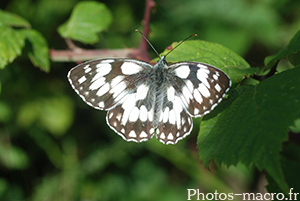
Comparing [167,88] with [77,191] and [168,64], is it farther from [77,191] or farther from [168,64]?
[77,191]

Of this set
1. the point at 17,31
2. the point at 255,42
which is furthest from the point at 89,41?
the point at 255,42

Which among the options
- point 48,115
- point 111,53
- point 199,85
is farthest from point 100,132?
point 199,85

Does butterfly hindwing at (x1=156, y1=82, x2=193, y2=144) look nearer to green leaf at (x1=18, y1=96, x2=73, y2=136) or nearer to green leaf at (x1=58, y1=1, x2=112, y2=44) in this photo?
green leaf at (x1=58, y1=1, x2=112, y2=44)

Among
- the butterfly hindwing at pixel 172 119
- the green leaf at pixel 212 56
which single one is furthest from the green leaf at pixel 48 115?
the green leaf at pixel 212 56

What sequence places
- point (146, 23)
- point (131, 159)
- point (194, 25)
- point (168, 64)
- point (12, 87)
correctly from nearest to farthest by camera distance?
point (168, 64)
point (146, 23)
point (12, 87)
point (131, 159)
point (194, 25)

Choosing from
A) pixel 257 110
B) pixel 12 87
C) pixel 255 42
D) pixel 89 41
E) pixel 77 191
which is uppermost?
pixel 257 110

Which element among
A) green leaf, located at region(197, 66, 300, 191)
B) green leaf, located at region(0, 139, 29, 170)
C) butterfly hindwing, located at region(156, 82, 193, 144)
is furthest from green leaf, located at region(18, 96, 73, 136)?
green leaf, located at region(197, 66, 300, 191)

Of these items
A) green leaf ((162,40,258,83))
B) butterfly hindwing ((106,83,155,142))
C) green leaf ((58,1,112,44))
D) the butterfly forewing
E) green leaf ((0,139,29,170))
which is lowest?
green leaf ((0,139,29,170))
